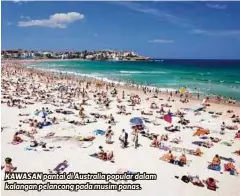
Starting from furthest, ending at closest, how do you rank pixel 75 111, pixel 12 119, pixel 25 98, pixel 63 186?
pixel 25 98 < pixel 75 111 < pixel 12 119 < pixel 63 186

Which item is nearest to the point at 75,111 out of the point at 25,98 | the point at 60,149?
the point at 25,98

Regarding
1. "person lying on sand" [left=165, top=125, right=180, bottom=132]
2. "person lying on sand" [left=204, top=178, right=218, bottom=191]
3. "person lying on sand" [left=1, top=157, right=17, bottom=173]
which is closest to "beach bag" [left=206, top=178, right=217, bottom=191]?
"person lying on sand" [left=204, top=178, right=218, bottom=191]

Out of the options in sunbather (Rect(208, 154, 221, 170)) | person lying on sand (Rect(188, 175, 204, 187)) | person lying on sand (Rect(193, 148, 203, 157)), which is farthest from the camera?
person lying on sand (Rect(193, 148, 203, 157))

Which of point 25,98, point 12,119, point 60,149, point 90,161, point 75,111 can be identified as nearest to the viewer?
point 90,161

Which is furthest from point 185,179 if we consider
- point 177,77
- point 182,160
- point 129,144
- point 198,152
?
point 177,77

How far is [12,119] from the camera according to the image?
70.9 feet

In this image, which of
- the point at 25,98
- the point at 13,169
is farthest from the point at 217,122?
the point at 25,98

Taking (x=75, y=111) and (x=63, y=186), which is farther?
(x=75, y=111)

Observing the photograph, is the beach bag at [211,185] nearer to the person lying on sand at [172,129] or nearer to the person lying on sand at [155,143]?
the person lying on sand at [155,143]

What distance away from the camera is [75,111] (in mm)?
24766

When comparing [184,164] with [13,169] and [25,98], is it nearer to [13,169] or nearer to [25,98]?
[13,169]

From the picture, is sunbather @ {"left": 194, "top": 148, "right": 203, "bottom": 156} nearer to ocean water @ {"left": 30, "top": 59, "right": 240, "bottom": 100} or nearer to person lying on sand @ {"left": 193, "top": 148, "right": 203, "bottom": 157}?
person lying on sand @ {"left": 193, "top": 148, "right": 203, "bottom": 157}

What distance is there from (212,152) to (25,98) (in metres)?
18.6

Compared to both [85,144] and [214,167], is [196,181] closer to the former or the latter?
[214,167]
